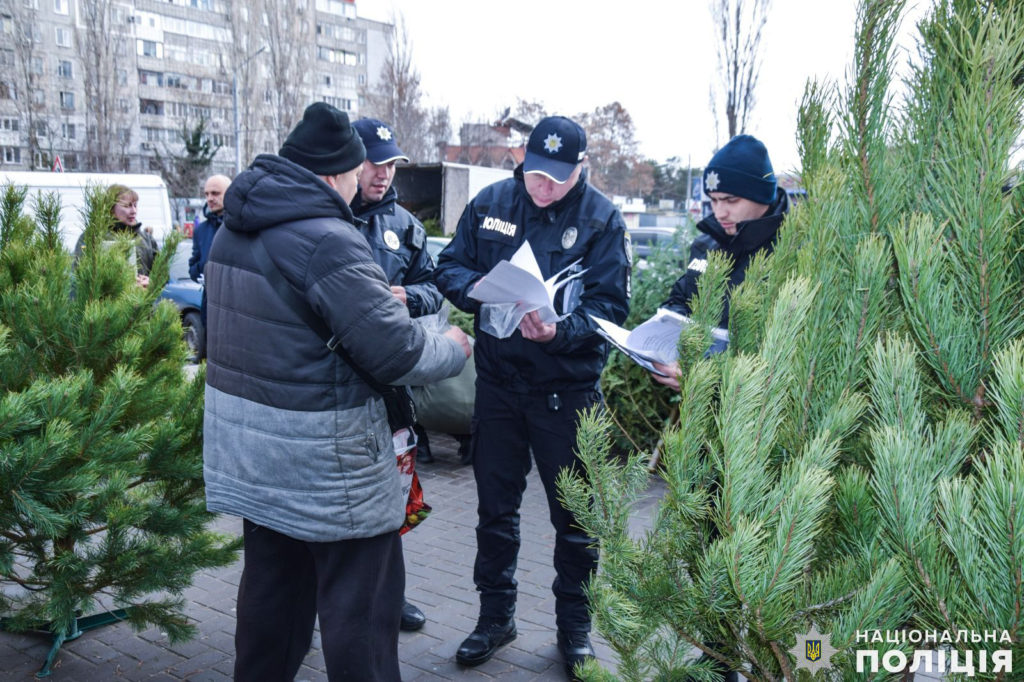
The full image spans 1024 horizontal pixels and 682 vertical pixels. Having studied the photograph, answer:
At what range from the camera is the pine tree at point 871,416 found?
104 cm

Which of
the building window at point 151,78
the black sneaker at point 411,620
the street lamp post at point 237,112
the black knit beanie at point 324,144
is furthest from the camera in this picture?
the building window at point 151,78

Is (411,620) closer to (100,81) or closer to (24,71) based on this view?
(24,71)

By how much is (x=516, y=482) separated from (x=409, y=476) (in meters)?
0.77

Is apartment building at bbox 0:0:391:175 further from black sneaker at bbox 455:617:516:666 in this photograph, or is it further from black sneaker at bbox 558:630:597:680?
black sneaker at bbox 558:630:597:680

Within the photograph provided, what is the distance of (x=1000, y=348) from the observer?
110 centimetres

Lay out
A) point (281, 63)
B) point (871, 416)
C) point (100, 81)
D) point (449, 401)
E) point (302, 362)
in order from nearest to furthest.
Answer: point (871, 416) < point (302, 362) < point (449, 401) < point (100, 81) < point (281, 63)

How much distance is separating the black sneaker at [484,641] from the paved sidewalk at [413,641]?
0.13 ft

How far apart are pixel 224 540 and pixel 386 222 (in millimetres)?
1535

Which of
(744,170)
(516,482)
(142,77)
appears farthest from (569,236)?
(142,77)

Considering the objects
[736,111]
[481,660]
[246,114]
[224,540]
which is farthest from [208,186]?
[246,114]

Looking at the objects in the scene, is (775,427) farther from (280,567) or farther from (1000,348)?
(280,567)

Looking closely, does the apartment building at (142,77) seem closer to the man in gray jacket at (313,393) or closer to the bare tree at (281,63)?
the bare tree at (281,63)

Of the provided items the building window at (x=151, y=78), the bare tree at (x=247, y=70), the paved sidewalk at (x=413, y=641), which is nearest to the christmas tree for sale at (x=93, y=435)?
the paved sidewalk at (x=413, y=641)

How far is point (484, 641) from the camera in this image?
3500mm
